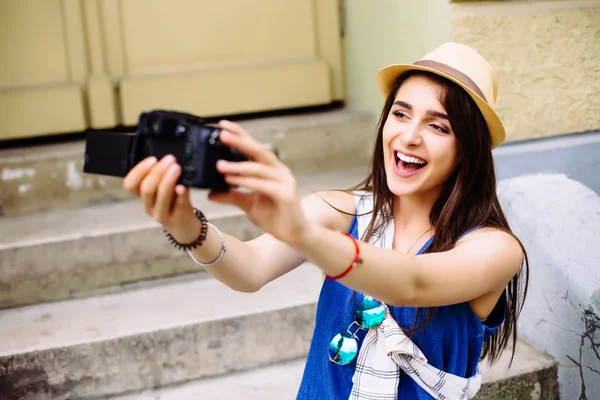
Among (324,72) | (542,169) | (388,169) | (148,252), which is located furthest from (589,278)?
(324,72)

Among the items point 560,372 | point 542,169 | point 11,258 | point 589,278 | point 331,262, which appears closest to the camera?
point 331,262

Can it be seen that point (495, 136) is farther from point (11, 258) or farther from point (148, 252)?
point (11, 258)

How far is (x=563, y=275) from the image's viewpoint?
2.28 m

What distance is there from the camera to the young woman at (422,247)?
150 centimetres

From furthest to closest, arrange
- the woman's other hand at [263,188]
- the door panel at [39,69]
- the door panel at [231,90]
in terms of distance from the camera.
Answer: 1. the door panel at [231,90]
2. the door panel at [39,69]
3. the woman's other hand at [263,188]

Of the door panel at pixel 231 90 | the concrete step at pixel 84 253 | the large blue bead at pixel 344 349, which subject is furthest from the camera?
the door panel at pixel 231 90

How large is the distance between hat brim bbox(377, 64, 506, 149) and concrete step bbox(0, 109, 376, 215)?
145 centimetres

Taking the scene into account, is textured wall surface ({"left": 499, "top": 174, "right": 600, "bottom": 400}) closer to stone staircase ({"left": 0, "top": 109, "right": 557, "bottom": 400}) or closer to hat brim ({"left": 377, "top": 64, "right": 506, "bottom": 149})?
stone staircase ({"left": 0, "top": 109, "right": 557, "bottom": 400})

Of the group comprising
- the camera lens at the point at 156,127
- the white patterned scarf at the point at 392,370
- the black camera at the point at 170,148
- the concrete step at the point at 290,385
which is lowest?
the concrete step at the point at 290,385

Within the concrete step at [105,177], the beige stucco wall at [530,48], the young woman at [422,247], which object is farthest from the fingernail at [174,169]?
the concrete step at [105,177]

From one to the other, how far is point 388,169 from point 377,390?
1.63ft

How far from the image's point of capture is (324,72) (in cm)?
349

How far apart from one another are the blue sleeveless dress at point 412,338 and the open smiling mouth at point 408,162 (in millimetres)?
176

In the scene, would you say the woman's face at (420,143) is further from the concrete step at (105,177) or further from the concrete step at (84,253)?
the concrete step at (105,177)
